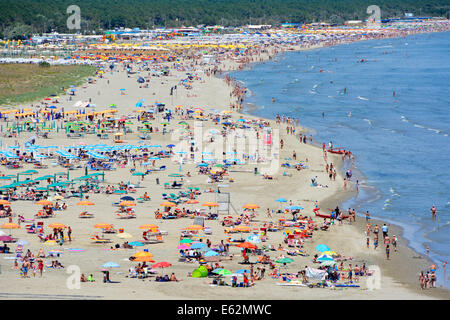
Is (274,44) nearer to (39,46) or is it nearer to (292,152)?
(39,46)

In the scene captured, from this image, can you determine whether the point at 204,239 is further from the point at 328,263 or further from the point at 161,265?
the point at 328,263

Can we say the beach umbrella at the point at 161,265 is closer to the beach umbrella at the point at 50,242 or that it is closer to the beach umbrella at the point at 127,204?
the beach umbrella at the point at 50,242

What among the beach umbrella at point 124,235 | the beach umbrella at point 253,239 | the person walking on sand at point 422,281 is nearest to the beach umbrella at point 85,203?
the beach umbrella at point 124,235

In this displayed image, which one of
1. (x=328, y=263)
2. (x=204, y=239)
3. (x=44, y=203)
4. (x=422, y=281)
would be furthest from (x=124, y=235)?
(x=422, y=281)

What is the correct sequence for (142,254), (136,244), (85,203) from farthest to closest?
(85,203), (136,244), (142,254)

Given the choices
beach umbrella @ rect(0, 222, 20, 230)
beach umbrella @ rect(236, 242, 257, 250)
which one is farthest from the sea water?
beach umbrella @ rect(0, 222, 20, 230)

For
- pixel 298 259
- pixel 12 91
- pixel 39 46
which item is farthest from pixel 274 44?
pixel 298 259

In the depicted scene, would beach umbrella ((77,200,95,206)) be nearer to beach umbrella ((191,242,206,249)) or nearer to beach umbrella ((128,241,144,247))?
beach umbrella ((128,241,144,247))

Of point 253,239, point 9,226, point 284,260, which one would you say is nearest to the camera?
point 284,260
